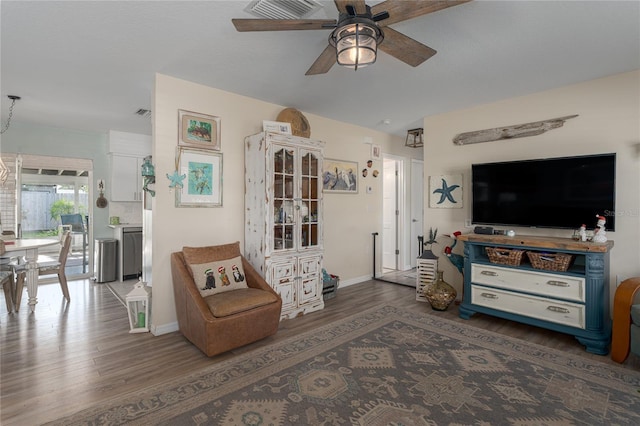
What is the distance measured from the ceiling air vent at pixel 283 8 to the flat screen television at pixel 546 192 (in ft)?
8.85

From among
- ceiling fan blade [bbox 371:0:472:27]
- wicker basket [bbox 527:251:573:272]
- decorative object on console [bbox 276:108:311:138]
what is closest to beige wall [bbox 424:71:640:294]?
wicker basket [bbox 527:251:573:272]

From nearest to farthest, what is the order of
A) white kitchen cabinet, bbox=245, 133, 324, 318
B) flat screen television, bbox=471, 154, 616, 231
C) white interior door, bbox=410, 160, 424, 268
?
flat screen television, bbox=471, 154, 616, 231 → white kitchen cabinet, bbox=245, 133, 324, 318 → white interior door, bbox=410, 160, 424, 268

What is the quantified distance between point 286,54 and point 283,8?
1.99 feet

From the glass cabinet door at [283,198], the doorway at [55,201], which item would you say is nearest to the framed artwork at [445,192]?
the glass cabinet door at [283,198]

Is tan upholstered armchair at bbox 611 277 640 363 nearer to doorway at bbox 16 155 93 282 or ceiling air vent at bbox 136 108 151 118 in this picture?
ceiling air vent at bbox 136 108 151 118

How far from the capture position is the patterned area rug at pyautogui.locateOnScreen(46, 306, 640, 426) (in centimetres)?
189

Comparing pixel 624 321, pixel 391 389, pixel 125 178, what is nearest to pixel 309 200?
pixel 391 389

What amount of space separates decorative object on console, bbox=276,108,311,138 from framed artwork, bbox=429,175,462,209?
192cm

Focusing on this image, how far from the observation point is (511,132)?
12.2 feet

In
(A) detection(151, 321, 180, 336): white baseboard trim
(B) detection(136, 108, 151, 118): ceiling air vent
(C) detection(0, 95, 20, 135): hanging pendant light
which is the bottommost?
(A) detection(151, 321, 180, 336): white baseboard trim

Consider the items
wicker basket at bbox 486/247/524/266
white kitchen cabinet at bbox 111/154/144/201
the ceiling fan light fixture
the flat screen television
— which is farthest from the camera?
white kitchen cabinet at bbox 111/154/144/201

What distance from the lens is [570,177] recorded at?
123 inches

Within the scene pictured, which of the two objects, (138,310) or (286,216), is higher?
(286,216)

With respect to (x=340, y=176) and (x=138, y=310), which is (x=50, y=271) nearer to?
(x=138, y=310)
